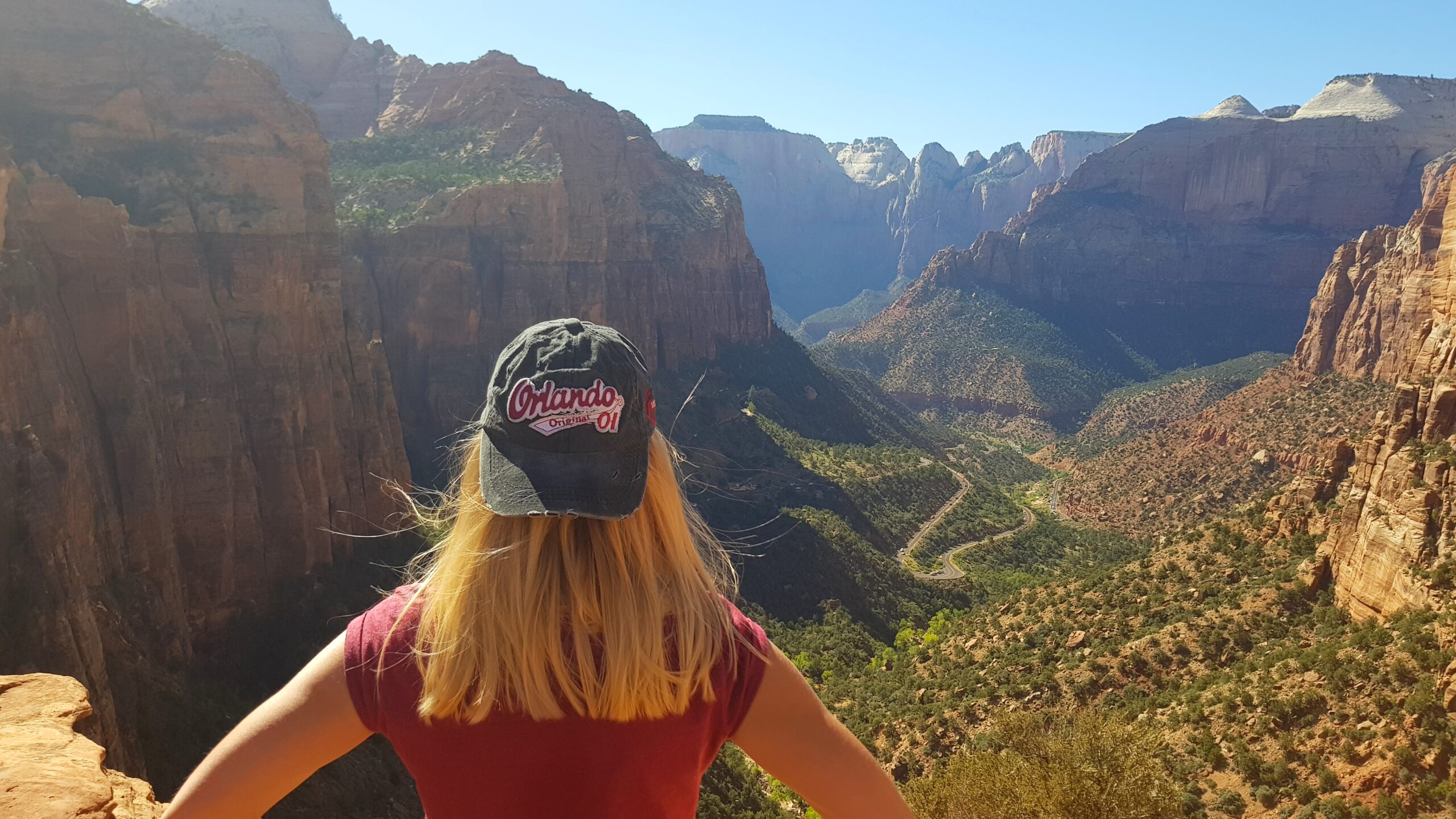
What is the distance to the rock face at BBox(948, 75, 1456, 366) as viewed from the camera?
133000mm

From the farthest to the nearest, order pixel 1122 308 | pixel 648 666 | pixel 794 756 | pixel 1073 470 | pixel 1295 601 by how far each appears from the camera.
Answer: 1. pixel 1122 308
2. pixel 1073 470
3. pixel 1295 601
4. pixel 794 756
5. pixel 648 666

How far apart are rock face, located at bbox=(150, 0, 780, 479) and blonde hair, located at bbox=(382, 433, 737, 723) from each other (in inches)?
1521

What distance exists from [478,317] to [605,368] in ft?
188

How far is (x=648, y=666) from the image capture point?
3.00m

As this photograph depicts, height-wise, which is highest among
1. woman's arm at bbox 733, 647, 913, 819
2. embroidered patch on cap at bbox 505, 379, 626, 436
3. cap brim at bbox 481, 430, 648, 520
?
embroidered patch on cap at bbox 505, 379, 626, 436

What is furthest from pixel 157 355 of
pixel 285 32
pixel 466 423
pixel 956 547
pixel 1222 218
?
pixel 1222 218

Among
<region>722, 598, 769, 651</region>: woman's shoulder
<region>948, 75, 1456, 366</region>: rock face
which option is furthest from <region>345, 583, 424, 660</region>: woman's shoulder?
<region>948, 75, 1456, 366</region>: rock face

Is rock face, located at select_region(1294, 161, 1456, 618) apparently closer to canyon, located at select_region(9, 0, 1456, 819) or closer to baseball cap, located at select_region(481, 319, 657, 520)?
canyon, located at select_region(9, 0, 1456, 819)

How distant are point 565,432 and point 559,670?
2.70ft

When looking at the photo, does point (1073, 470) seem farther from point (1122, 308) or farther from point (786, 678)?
point (786, 678)

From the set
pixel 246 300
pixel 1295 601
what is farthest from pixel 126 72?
pixel 1295 601

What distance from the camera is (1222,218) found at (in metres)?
145

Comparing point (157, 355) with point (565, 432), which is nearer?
point (565, 432)

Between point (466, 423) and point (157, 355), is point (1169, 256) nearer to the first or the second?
point (157, 355)
